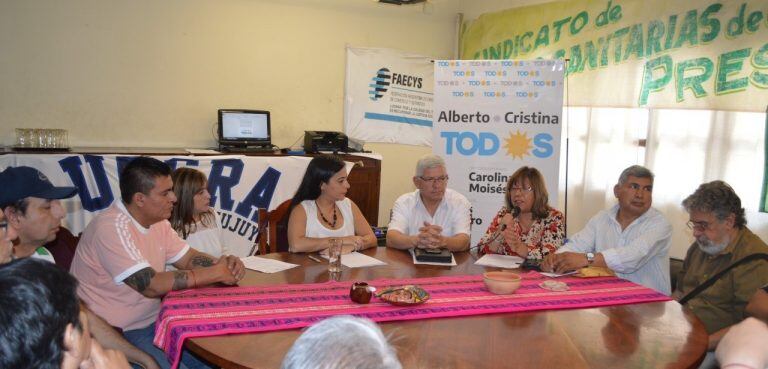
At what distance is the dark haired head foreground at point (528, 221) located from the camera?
3.21 meters

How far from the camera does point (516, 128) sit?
4477 millimetres

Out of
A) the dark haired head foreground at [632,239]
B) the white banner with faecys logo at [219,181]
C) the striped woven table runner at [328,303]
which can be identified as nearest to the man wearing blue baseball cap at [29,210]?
the striped woven table runner at [328,303]

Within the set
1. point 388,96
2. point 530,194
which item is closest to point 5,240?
point 530,194

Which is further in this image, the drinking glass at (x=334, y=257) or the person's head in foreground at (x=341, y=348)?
the drinking glass at (x=334, y=257)

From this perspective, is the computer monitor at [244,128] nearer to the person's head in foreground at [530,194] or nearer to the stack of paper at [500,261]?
the person's head in foreground at [530,194]

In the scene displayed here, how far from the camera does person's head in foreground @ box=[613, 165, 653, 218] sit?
3.04 m

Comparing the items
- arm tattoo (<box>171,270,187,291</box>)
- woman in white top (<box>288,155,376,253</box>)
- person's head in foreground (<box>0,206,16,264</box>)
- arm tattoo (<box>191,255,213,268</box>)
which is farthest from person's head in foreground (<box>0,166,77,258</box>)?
woman in white top (<box>288,155,376,253</box>)

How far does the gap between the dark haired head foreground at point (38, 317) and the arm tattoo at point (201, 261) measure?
167cm

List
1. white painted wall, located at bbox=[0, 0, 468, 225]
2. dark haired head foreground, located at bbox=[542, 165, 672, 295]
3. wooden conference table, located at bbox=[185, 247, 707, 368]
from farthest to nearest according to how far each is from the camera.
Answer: white painted wall, located at bbox=[0, 0, 468, 225]
dark haired head foreground, located at bbox=[542, 165, 672, 295]
wooden conference table, located at bbox=[185, 247, 707, 368]

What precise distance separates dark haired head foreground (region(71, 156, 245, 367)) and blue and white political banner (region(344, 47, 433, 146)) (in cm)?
390

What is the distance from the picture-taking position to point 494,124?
4.52 meters

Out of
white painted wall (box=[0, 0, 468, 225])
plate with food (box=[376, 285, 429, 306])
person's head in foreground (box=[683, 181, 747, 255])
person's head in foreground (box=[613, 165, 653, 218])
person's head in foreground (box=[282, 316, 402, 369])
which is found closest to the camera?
person's head in foreground (box=[282, 316, 402, 369])

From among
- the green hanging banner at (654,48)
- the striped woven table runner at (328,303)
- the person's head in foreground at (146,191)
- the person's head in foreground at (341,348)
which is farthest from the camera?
the green hanging banner at (654,48)

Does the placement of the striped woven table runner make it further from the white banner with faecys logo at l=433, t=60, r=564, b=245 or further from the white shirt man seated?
the white banner with faecys logo at l=433, t=60, r=564, b=245
